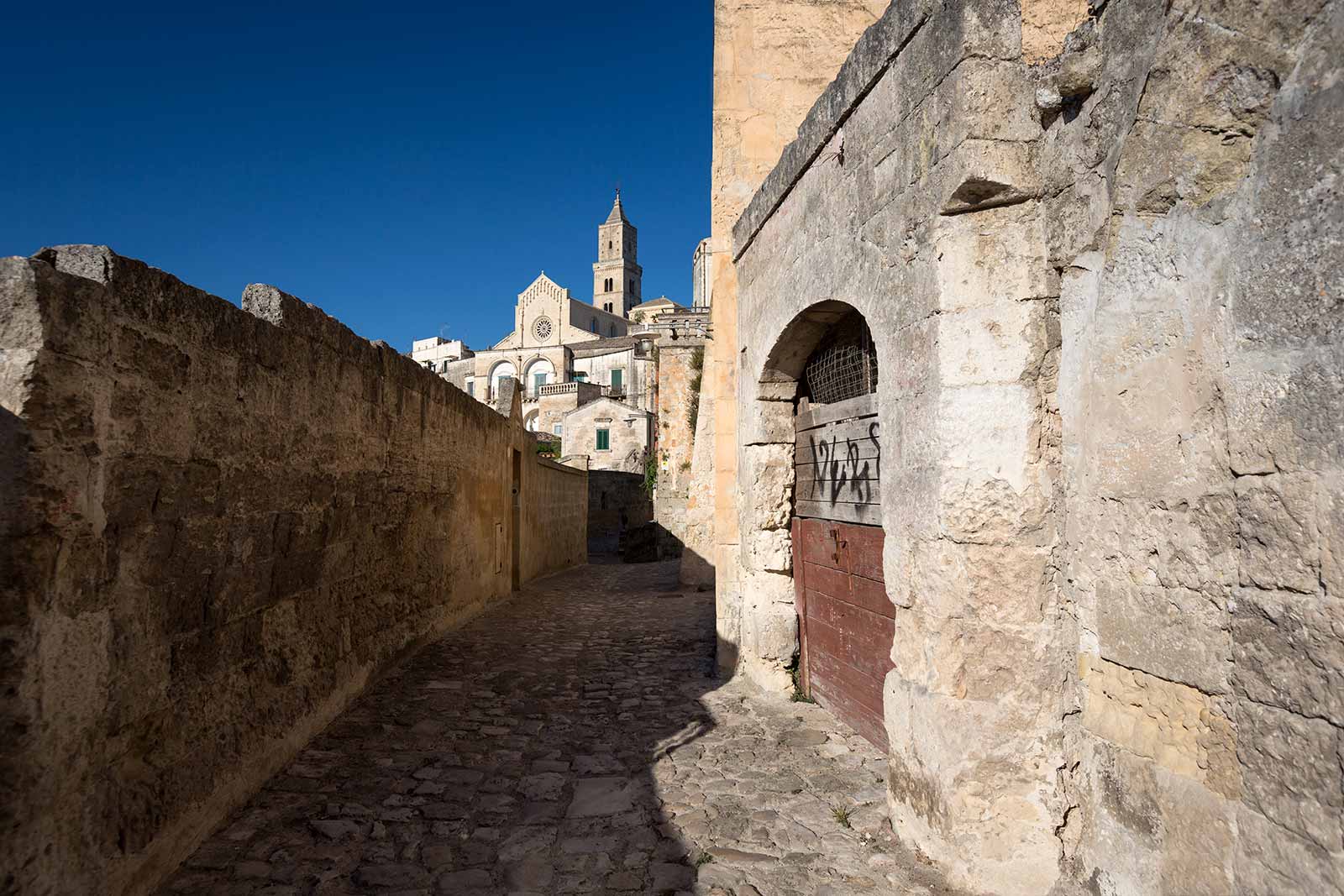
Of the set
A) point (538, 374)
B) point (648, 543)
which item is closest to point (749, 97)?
point (648, 543)

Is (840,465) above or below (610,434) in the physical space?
below

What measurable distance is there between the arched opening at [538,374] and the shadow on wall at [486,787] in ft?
164

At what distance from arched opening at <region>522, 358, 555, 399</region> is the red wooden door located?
51583mm

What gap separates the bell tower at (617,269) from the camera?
264ft

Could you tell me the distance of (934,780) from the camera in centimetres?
306

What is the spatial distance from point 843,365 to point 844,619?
1.60 meters

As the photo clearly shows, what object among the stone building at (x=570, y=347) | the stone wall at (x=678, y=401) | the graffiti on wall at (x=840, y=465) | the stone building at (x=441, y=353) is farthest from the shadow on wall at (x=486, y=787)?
the stone building at (x=441, y=353)

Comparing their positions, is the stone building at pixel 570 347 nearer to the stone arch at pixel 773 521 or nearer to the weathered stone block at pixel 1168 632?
the stone arch at pixel 773 521

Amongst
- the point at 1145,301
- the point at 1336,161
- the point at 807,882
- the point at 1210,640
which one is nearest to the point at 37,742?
the point at 807,882

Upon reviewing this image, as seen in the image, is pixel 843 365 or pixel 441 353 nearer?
pixel 843 365

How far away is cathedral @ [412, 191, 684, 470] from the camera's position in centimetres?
3496

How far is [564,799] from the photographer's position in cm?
376

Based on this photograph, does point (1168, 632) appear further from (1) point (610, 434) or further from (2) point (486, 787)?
(1) point (610, 434)

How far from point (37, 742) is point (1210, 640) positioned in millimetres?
3430
